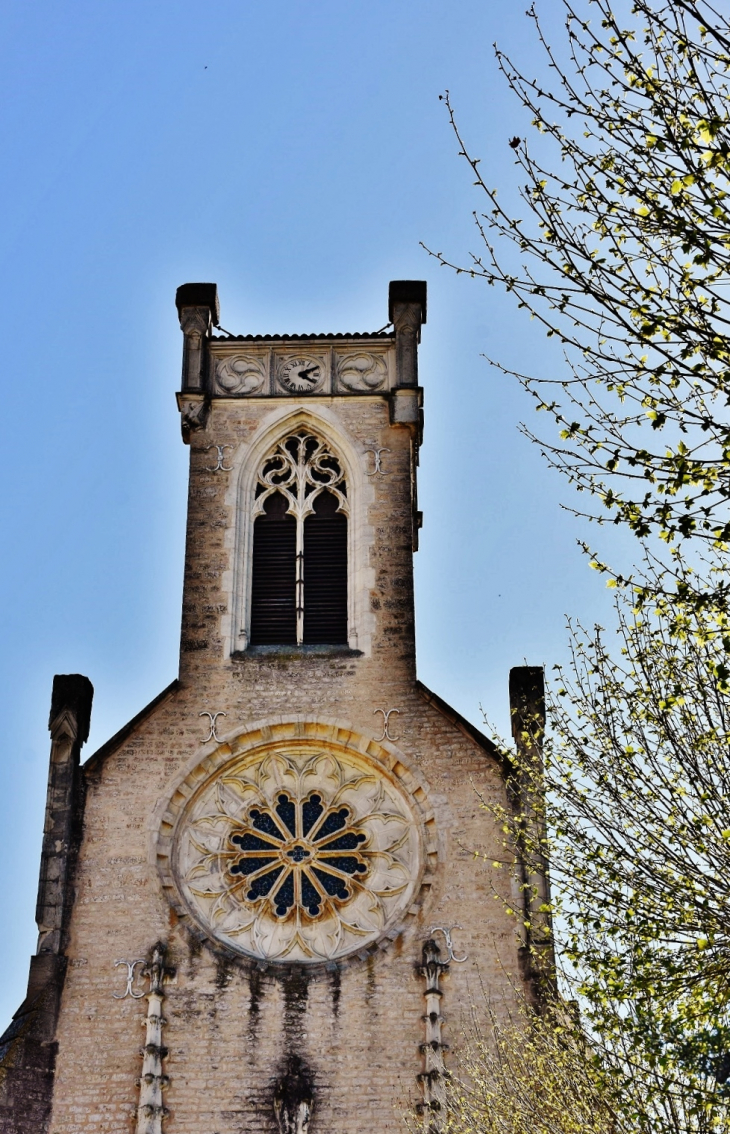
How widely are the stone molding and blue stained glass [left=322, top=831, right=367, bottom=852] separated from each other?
0.71 meters

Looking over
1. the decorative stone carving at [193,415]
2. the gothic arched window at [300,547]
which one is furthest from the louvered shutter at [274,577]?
the decorative stone carving at [193,415]

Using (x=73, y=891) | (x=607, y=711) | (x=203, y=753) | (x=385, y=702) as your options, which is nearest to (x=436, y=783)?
(x=385, y=702)

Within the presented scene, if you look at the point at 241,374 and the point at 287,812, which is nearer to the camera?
the point at 287,812

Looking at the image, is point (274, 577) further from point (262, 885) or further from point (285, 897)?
point (285, 897)

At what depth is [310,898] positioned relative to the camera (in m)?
20.2

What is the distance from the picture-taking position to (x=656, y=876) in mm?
12844

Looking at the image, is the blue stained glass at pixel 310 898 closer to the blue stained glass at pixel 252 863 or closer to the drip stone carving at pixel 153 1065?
the blue stained glass at pixel 252 863

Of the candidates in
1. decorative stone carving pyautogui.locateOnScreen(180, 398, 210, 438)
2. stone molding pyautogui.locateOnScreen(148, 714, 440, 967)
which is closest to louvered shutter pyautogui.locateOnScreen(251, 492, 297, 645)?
decorative stone carving pyautogui.locateOnScreen(180, 398, 210, 438)

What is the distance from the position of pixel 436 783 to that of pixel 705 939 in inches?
364

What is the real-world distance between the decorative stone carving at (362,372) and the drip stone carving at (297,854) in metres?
5.47

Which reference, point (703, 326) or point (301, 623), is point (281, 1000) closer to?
point (301, 623)

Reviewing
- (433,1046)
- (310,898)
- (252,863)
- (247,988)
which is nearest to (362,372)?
(252,863)

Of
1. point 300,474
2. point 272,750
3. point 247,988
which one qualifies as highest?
point 300,474

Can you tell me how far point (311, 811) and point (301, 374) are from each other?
21.2ft
